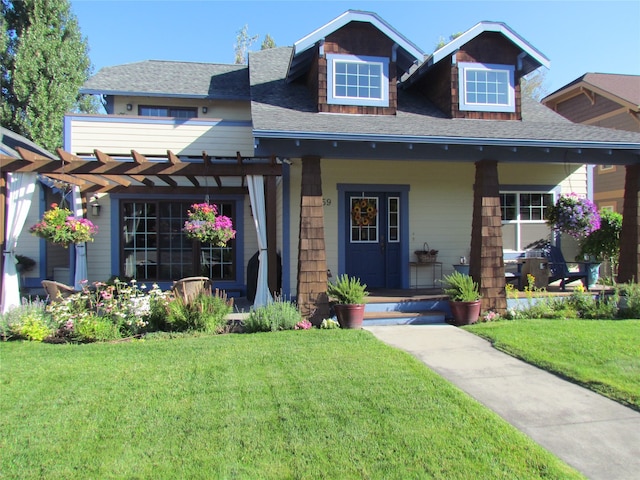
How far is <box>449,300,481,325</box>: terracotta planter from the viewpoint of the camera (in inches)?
307

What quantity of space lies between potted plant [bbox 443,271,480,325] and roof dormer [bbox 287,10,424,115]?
12.6 feet

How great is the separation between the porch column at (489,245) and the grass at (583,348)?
538mm

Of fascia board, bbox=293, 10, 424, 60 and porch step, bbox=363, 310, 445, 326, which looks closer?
porch step, bbox=363, 310, 445, 326

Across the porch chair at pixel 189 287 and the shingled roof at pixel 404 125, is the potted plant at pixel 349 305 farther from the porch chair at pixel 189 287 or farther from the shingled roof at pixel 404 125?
the shingled roof at pixel 404 125

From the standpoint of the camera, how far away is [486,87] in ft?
32.4

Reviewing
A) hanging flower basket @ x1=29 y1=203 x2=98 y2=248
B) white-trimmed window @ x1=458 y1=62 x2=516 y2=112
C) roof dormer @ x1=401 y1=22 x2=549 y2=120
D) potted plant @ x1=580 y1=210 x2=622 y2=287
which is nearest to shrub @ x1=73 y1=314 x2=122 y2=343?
hanging flower basket @ x1=29 y1=203 x2=98 y2=248

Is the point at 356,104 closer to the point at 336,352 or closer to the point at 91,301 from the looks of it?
the point at 336,352

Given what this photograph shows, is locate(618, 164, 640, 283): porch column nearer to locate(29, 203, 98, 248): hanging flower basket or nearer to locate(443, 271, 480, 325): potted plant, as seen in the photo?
locate(443, 271, 480, 325): potted plant

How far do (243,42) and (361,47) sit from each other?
85.1ft

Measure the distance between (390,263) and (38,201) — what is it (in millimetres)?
9399

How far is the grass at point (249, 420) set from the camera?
3125 millimetres

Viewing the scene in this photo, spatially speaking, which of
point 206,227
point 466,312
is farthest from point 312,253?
point 466,312

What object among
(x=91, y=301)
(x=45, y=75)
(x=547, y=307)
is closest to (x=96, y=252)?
(x=91, y=301)

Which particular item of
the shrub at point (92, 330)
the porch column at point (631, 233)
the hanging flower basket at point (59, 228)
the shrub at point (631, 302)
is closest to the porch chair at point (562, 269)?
the porch column at point (631, 233)
